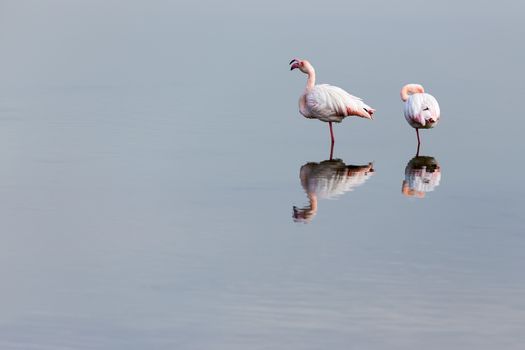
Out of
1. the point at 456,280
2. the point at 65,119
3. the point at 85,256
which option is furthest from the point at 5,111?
the point at 456,280

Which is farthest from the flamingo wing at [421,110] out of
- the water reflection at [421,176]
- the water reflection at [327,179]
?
the water reflection at [327,179]

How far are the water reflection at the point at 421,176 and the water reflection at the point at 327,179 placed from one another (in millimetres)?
510

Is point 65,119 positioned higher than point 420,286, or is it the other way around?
point 65,119

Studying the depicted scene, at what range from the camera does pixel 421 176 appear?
15383 millimetres

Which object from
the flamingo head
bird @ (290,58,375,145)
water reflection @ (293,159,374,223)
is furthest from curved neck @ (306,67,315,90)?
water reflection @ (293,159,374,223)

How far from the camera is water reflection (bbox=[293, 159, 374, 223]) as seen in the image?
13141 millimetres

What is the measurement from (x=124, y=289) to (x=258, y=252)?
1.71m

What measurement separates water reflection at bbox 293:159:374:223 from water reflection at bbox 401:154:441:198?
51 cm

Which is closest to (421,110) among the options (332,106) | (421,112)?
A: (421,112)

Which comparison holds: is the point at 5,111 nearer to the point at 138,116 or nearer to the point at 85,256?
the point at 138,116

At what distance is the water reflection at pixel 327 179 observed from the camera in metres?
13.1

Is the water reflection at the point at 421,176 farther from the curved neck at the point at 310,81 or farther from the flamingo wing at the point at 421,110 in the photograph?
the curved neck at the point at 310,81

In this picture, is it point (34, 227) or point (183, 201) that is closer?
point (34, 227)

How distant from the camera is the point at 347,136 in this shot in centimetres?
1881
